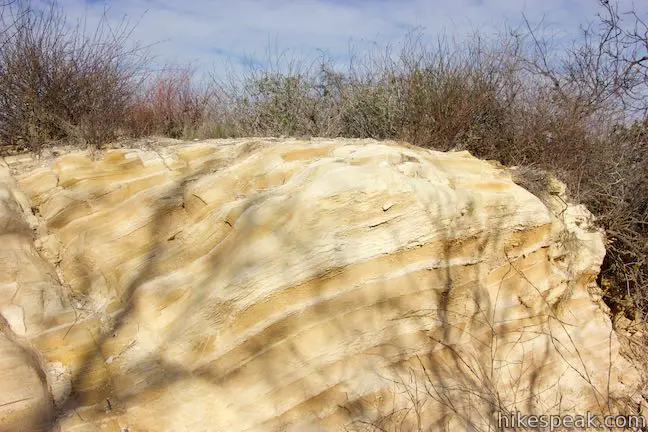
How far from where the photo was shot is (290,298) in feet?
9.46

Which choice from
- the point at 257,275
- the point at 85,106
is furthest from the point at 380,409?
the point at 85,106

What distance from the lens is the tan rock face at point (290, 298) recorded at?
9.12 feet

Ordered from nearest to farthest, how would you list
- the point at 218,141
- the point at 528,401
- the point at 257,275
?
the point at 257,275 → the point at 528,401 → the point at 218,141

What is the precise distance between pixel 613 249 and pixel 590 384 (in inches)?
57.4

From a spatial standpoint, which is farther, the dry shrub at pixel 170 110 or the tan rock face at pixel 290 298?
the dry shrub at pixel 170 110

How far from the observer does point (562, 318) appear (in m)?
3.68

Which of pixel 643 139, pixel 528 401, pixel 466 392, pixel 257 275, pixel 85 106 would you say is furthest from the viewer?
pixel 643 139

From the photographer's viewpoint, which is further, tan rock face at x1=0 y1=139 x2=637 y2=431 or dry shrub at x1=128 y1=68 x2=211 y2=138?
dry shrub at x1=128 y1=68 x2=211 y2=138

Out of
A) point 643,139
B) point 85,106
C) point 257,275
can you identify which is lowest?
point 257,275

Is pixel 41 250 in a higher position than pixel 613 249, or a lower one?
lower

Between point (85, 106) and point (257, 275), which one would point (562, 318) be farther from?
point (85, 106)

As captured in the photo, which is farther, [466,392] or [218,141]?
[218,141]

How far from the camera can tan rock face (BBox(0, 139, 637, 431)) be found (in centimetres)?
278

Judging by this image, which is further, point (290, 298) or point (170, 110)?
point (170, 110)
